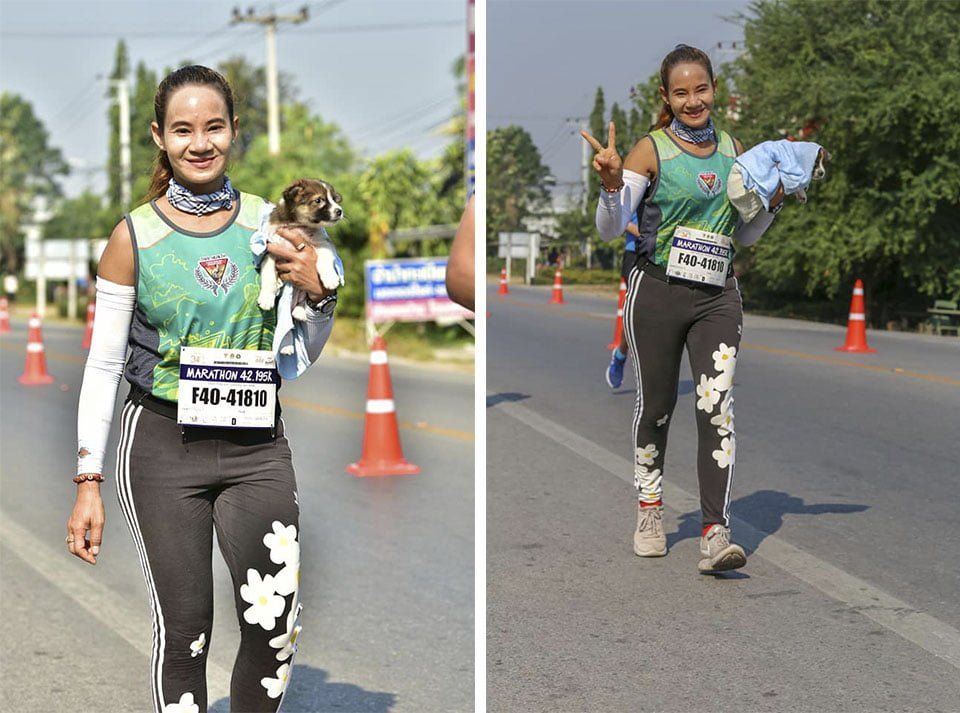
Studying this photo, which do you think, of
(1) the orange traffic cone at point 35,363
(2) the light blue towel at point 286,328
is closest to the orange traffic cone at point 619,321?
(2) the light blue towel at point 286,328

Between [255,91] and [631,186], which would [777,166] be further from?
[255,91]

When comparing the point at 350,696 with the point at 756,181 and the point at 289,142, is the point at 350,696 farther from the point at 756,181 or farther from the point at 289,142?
the point at 289,142

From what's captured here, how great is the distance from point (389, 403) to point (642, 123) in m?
6.16

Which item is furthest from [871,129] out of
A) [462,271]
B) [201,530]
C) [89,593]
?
[89,593]

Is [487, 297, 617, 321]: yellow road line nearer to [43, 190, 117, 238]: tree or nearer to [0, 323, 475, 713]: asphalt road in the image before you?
[0, 323, 475, 713]: asphalt road

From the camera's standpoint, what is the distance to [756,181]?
10.5 ft

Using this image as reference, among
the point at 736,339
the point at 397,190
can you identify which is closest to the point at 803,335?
the point at 736,339

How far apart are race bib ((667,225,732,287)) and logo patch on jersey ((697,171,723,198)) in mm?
120

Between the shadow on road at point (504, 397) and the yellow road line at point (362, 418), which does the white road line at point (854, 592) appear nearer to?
the shadow on road at point (504, 397)

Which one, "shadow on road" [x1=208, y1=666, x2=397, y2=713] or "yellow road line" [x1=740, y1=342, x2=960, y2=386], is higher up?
"yellow road line" [x1=740, y1=342, x2=960, y2=386]

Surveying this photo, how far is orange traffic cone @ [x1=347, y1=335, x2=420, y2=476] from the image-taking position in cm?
951

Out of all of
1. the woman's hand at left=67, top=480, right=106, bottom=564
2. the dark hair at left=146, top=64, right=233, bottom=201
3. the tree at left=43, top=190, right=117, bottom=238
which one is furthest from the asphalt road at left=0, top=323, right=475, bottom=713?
the tree at left=43, top=190, right=117, bottom=238

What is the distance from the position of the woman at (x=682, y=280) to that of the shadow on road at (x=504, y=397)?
0.81m

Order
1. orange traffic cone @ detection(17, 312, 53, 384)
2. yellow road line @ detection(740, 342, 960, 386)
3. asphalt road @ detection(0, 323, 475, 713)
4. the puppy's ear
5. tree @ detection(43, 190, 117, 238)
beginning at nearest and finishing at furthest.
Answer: the puppy's ear, yellow road line @ detection(740, 342, 960, 386), asphalt road @ detection(0, 323, 475, 713), orange traffic cone @ detection(17, 312, 53, 384), tree @ detection(43, 190, 117, 238)
